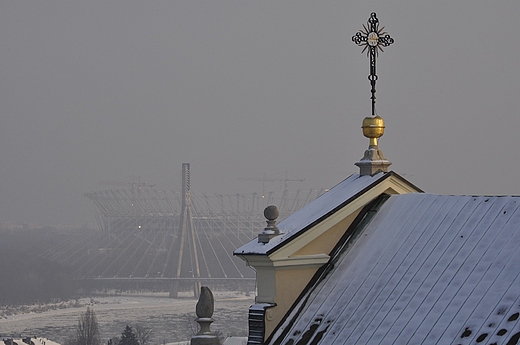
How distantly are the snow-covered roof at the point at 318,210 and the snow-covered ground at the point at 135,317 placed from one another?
5842 centimetres

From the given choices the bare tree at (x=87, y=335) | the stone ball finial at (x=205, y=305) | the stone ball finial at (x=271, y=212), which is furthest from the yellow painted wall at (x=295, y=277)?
the bare tree at (x=87, y=335)

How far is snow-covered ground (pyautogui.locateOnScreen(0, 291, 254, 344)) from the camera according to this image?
79000 millimetres

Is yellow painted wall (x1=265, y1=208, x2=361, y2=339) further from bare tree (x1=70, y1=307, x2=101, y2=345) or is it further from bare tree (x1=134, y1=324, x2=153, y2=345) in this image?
bare tree (x1=70, y1=307, x2=101, y2=345)

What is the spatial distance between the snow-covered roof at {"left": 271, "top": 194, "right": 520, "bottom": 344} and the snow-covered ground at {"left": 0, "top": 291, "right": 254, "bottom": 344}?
5901 centimetres

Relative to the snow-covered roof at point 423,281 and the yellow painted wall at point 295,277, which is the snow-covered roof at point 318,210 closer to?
the yellow painted wall at point 295,277

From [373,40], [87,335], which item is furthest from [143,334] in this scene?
[373,40]

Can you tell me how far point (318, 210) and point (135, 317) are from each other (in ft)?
282

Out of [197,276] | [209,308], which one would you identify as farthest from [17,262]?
[209,308]

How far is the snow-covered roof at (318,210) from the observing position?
9.45 m

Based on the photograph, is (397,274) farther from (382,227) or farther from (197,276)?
(197,276)

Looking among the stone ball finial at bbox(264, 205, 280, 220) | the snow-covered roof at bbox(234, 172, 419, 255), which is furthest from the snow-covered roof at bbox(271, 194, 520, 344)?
the stone ball finial at bbox(264, 205, 280, 220)

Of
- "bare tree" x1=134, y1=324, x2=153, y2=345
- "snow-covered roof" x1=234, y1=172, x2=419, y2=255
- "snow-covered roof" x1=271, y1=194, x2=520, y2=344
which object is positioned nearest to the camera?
"snow-covered roof" x1=271, y1=194, x2=520, y2=344

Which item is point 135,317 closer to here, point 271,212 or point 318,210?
point 318,210

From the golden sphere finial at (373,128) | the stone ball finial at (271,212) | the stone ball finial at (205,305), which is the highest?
the golden sphere finial at (373,128)
